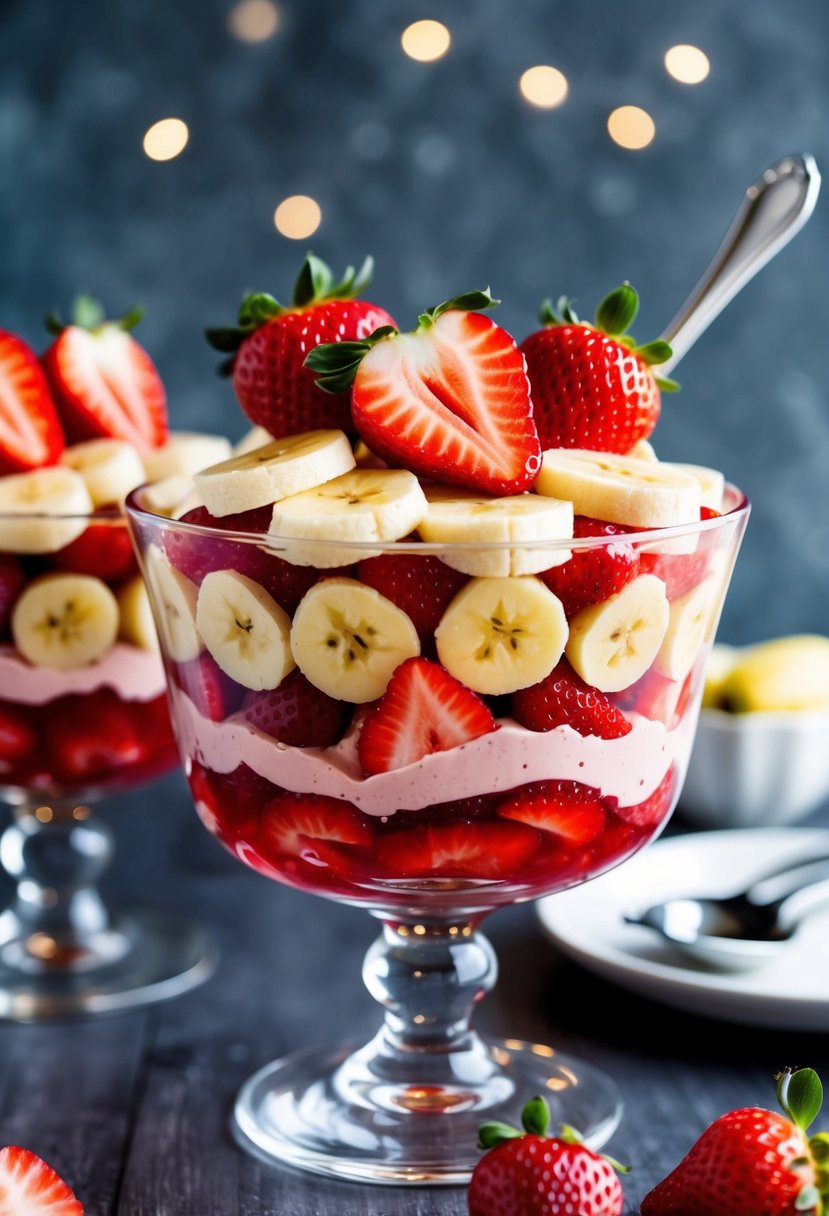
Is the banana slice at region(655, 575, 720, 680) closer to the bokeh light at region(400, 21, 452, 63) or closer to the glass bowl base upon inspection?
the glass bowl base

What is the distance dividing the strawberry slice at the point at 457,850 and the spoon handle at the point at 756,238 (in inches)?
14.0

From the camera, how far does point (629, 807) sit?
0.87 meters

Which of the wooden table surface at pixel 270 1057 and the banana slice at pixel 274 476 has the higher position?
the banana slice at pixel 274 476

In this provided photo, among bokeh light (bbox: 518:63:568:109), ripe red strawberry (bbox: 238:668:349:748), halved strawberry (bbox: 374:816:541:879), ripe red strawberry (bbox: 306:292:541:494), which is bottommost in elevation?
halved strawberry (bbox: 374:816:541:879)

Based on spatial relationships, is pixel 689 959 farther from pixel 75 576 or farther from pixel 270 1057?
pixel 75 576

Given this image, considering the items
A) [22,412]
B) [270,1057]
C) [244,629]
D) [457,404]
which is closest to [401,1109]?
[270,1057]

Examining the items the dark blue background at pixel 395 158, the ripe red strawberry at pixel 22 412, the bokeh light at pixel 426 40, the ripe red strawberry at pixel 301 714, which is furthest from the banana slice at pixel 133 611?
the bokeh light at pixel 426 40

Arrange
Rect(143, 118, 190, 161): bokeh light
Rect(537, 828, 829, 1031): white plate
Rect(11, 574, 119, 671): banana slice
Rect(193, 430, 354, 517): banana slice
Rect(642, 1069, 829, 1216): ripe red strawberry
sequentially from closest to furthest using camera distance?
Rect(642, 1069, 829, 1216): ripe red strawberry → Rect(193, 430, 354, 517): banana slice → Rect(537, 828, 829, 1031): white plate → Rect(11, 574, 119, 671): banana slice → Rect(143, 118, 190, 161): bokeh light

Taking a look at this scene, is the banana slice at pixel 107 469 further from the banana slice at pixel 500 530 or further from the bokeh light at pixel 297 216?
the bokeh light at pixel 297 216

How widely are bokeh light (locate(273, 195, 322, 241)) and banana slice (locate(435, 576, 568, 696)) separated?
1101 mm

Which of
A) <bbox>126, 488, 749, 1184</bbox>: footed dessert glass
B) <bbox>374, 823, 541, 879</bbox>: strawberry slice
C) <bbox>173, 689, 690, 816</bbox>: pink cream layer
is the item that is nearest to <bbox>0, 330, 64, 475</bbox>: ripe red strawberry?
<bbox>126, 488, 749, 1184</bbox>: footed dessert glass

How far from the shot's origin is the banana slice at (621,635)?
0.80 meters

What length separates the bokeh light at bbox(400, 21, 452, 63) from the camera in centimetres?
172

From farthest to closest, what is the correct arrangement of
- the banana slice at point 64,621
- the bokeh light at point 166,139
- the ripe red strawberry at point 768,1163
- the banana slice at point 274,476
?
the bokeh light at point 166,139
the banana slice at point 64,621
the banana slice at point 274,476
the ripe red strawberry at point 768,1163
